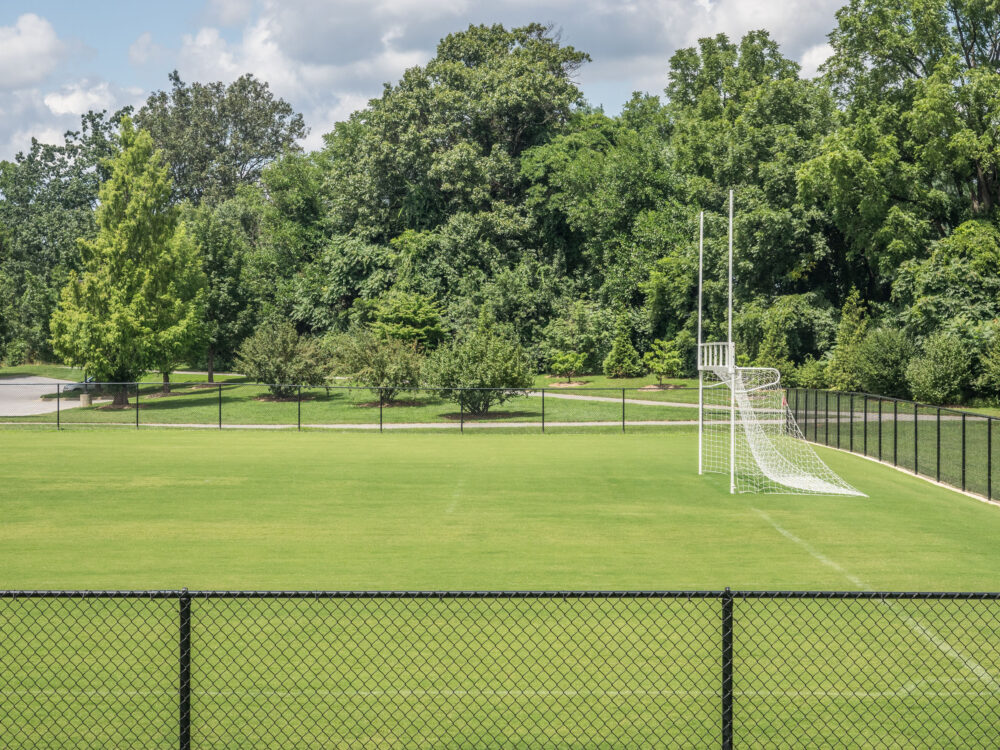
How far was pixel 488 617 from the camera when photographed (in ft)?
39.5

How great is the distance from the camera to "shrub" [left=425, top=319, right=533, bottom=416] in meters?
43.4

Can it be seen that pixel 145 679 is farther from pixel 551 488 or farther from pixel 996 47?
pixel 996 47

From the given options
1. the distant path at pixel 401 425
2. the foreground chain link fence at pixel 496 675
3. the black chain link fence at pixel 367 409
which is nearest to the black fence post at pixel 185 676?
the foreground chain link fence at pixel 496 675

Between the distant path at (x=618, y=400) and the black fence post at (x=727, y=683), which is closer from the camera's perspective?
the black fence post at (x=727, y=683)

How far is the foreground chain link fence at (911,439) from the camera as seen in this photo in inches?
1032

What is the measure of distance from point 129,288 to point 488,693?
4436 centimetres

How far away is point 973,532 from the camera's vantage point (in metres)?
18.5

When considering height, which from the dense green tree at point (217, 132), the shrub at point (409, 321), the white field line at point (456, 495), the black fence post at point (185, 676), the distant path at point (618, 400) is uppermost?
the dense green tree at point (217, 132)

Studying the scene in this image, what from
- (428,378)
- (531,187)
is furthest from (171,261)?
(531,187)

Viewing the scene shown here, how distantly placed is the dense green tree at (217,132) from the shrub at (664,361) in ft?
239

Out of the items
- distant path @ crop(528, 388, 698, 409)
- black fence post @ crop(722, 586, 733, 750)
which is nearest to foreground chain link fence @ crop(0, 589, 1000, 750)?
black fence post @ crop(722, 586, 733, 750)

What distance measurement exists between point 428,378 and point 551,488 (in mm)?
21021

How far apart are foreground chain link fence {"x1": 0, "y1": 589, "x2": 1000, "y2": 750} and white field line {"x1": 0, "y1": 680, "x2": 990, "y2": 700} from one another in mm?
25

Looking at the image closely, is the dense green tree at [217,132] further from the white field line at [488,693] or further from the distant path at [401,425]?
the white field line at [488,693]
